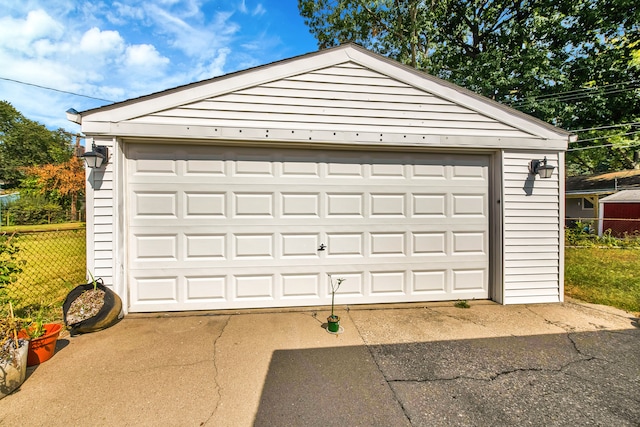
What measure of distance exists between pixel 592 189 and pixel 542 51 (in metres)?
10.2

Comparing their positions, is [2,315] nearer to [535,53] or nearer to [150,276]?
[150,276]

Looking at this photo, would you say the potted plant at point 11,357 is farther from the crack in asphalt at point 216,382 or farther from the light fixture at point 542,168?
the light fixture at point 542,168

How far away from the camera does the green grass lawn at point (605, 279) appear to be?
164 inches

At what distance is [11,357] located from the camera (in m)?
2.18

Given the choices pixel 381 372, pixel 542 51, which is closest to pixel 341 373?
pixel 381 372

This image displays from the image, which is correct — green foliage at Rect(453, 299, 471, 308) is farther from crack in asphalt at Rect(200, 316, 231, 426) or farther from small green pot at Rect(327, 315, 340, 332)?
crack in asphalt at Rect(200, 316, 231, 426)

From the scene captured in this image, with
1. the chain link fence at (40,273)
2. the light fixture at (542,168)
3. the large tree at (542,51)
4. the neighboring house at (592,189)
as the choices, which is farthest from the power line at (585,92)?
the chain link fence at (40,273)

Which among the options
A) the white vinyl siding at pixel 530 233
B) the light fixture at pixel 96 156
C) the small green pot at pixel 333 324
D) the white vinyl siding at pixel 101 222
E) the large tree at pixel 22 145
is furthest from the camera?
the large tree at pixel 22 145

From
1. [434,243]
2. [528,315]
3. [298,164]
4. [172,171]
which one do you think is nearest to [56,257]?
[172,171]

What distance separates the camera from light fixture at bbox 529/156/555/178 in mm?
3943

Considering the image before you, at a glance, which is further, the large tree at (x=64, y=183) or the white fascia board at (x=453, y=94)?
the large tree at (x=64, y=183)

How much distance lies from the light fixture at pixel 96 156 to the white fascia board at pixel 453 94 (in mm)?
3541

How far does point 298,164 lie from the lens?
3896 millimetres

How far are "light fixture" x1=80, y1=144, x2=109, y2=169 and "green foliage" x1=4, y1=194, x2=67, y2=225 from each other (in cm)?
1888
